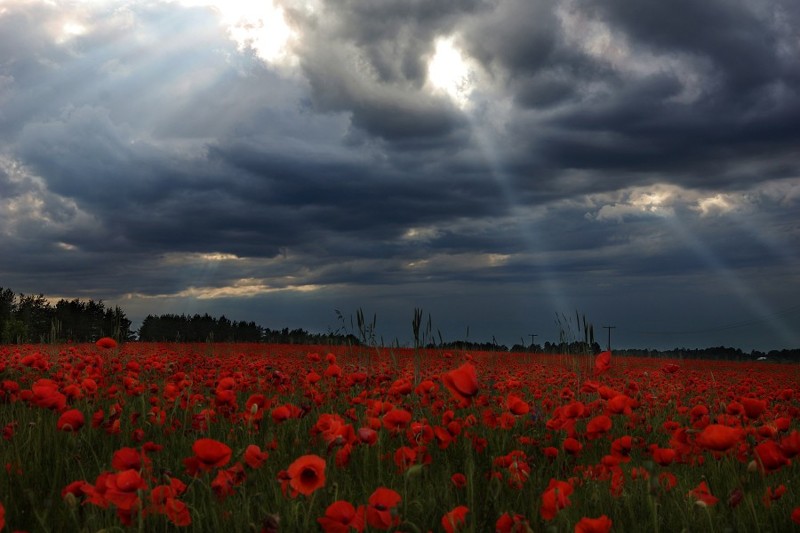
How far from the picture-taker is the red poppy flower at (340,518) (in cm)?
214

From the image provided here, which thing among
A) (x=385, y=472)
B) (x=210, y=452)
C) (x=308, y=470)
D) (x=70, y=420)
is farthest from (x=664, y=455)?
(x=70, y=420)

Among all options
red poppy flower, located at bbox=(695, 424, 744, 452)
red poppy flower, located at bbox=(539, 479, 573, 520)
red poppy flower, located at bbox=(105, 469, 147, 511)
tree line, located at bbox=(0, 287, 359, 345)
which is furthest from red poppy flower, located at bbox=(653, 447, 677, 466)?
tree line, located at bbox=(0, 287, 359, 345)

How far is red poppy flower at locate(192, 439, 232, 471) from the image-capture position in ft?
7.96

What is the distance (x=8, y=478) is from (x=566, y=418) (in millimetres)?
Result: 3328

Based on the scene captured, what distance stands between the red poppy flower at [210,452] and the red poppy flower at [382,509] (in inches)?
24.2

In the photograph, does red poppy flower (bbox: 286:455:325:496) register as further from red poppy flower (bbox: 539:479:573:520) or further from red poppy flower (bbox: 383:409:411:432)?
red poppy flower (bbox: 383:409:411:432)

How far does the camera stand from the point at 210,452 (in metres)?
2.47

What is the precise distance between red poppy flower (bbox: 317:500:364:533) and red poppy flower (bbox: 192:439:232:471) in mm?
537

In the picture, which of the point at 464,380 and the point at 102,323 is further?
the point at 102,323

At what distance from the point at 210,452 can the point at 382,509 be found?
707 millimetres

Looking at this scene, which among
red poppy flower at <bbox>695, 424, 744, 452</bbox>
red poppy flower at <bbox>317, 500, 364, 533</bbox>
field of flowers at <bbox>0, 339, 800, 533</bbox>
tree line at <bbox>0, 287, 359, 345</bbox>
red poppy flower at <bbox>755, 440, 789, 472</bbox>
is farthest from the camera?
tree line at <bbox>0, 287, 359, 345</bbox>

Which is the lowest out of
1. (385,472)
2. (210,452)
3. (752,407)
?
(385,472)

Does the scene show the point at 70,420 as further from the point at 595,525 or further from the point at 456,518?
the point at 595,525

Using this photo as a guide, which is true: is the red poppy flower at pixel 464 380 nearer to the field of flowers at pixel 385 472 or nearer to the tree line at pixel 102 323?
the field of flowers at pixel 385 472
